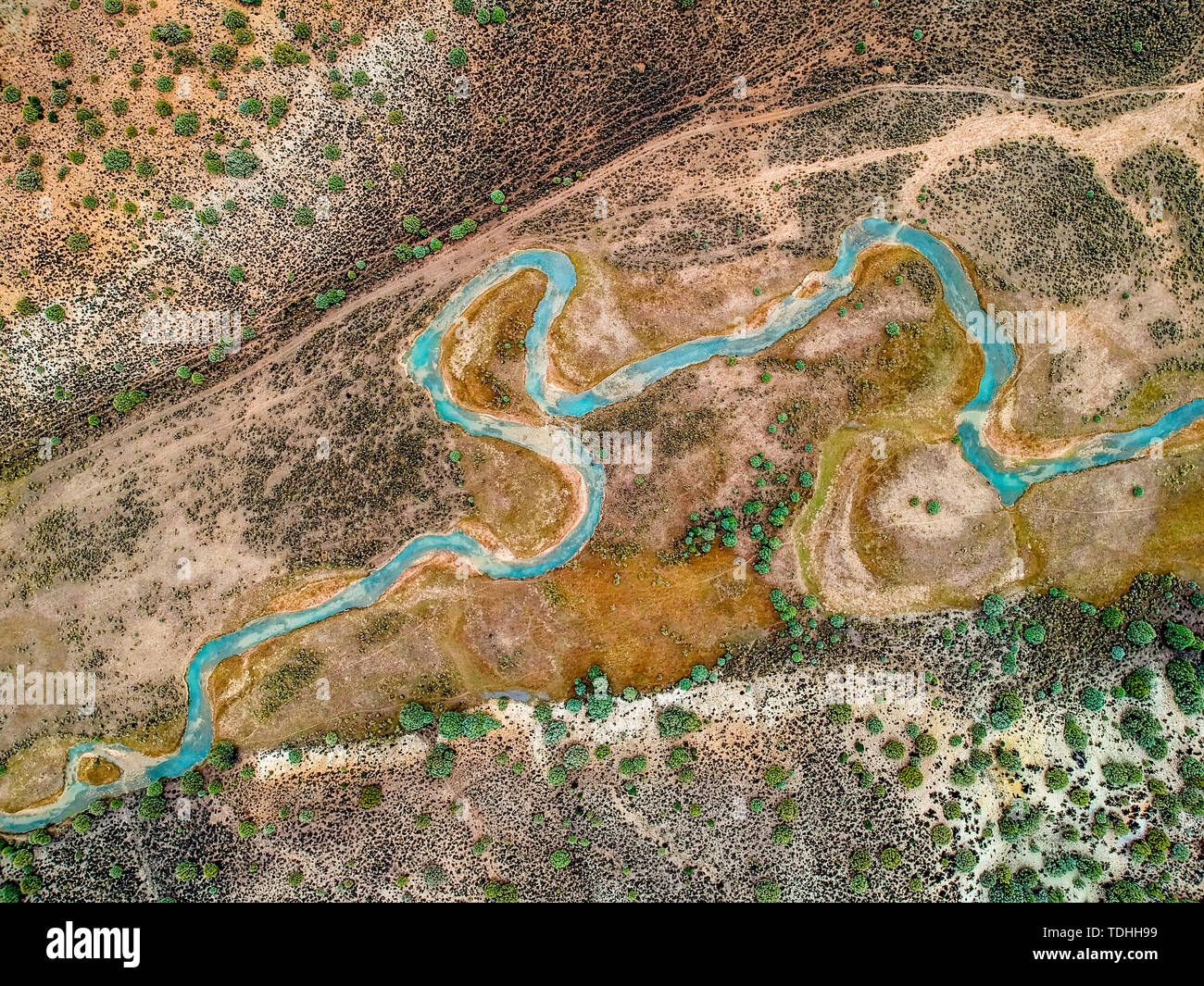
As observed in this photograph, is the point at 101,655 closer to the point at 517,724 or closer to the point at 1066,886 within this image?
the point at 517,724

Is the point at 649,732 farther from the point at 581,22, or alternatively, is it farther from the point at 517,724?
the point at 581,22

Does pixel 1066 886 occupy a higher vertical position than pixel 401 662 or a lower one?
lower

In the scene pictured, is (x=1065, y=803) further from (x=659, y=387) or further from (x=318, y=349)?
(x=318, y=349)

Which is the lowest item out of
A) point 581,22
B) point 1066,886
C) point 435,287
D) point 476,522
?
point 1066,886

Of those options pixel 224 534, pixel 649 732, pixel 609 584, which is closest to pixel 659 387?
pixel 609 584

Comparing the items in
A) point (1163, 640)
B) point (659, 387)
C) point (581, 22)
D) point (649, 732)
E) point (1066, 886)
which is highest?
→ point (581, 22)

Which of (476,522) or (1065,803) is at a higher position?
(476,522)

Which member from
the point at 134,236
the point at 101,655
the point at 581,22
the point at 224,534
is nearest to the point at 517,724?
the point at 224,534
